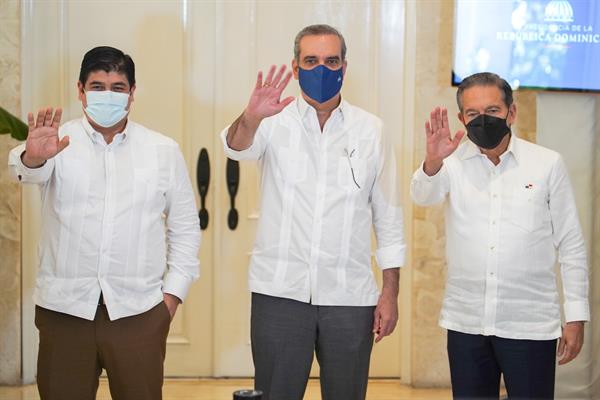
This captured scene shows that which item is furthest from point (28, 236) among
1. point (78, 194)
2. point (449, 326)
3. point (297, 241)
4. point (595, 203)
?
point (595, 203)

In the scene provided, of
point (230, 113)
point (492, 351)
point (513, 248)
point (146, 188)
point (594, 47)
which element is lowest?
point (492, 351)

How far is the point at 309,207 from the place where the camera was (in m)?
2.60

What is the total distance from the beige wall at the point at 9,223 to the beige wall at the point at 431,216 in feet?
6.14

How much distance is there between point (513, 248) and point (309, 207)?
0.62 metres

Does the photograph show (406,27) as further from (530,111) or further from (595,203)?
(595,203)

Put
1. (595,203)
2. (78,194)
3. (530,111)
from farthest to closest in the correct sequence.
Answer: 1. (530,111)
2. (595,203)
3. (78,194)

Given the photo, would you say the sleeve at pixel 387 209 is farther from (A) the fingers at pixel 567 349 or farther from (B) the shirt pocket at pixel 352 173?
(A) the fingers at pixel 567 349

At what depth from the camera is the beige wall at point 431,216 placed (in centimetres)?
401

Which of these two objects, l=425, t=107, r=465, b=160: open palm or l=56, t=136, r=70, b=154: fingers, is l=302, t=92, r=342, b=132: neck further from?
l=56, t=136, r=70, b=154: fingers

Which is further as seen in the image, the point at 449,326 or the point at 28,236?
the point at 28,236

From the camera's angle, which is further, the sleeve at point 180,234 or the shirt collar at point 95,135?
the sleeve at point 180,234

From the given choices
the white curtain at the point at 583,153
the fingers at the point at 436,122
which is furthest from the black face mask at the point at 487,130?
the white curtain at the point at 583,153

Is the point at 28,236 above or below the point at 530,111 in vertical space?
below

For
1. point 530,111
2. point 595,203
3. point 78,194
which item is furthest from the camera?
point 530,111
